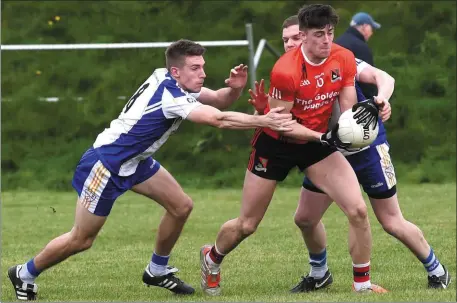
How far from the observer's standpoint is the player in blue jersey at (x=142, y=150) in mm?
7207

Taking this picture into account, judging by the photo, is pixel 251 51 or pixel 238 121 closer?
pixel 238 121

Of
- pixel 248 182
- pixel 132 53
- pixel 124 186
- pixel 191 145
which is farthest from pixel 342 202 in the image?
pixel 132 53

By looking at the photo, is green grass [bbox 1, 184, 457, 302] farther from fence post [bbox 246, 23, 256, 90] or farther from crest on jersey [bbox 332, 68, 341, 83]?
fence post [bbox 246, 23, 256, 90]

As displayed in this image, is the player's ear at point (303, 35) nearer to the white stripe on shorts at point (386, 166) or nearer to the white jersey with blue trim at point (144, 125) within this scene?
the white jersey with blue trim at point (144, 125)

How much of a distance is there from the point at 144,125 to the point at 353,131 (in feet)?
4.73

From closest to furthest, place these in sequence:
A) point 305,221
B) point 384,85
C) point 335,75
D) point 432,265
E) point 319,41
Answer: point 319,41, point 335,75, point 384,85, point 432,265, point 305,221

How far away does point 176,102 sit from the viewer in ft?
23.4

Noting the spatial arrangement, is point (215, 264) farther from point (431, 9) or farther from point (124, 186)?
point (431, 9)

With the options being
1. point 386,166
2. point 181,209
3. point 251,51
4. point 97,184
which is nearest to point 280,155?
point 386,166

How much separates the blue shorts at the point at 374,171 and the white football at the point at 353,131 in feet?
1.56


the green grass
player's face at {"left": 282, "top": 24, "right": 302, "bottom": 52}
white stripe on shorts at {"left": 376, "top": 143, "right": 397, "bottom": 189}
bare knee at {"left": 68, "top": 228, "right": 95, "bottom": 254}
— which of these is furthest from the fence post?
bare knee at {"left": 68, "top": 228, "right": 95, "bottom": 254}

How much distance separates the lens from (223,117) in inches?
274

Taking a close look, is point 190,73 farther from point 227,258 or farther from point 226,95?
point 227,258

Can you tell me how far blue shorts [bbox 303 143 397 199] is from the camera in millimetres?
7562
